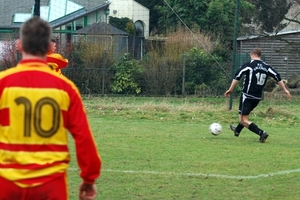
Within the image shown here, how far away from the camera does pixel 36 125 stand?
4.14 metres

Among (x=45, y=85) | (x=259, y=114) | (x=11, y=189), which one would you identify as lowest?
(x=259, y=114)

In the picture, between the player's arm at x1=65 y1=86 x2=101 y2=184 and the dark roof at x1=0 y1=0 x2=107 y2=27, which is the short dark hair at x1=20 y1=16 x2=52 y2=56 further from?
the dark roof at x1=0 y1=0 x2=107 y2=27

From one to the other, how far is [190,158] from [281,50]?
21.0m

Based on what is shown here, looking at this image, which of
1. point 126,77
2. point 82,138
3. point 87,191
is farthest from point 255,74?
point 126,77

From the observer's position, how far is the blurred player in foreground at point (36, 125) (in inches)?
162

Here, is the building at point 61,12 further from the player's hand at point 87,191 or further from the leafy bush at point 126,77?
the player's hand at point 87,191

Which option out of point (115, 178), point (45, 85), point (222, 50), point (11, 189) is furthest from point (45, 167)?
point (222, 50)

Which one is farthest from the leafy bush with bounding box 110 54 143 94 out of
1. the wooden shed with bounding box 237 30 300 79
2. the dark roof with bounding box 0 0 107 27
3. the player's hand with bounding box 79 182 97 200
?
the player's hand with bounding box 79 182 97 200

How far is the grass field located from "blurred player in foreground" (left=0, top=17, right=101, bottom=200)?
3.62m

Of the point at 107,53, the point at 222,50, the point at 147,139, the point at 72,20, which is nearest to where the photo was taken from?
the point at 147,139

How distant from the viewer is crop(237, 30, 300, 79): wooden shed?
102 ft

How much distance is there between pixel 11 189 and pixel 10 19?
121 ft

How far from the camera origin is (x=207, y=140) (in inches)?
535

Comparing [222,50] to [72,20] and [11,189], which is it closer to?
[72,20]
